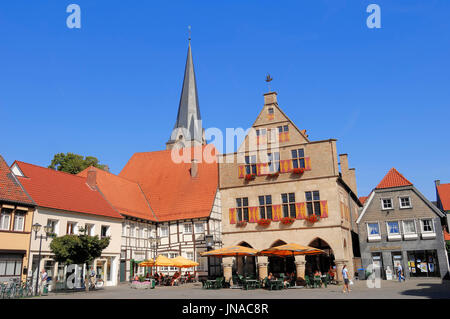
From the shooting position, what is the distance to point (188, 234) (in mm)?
36250

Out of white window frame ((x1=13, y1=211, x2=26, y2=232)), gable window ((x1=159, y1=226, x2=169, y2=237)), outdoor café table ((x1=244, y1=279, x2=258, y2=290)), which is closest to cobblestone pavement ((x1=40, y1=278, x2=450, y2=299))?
outdoor café table ((x1=244, y1=279, x2=258, y2=290))

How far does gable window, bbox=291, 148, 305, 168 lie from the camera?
2952cm

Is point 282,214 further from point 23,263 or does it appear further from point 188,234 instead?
point 23,263

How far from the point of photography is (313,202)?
28656 mm

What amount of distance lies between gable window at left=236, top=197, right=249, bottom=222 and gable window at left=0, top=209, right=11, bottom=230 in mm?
15665

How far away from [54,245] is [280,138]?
17324mm

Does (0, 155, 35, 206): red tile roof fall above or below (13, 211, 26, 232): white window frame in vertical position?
above

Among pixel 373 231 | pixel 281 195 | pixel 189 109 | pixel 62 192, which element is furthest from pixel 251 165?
pixel 189 109

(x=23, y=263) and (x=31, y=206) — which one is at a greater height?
(x=31, y=206)

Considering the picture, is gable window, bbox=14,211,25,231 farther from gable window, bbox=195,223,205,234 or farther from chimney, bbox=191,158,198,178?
chimney, bbox=191,158,198,178

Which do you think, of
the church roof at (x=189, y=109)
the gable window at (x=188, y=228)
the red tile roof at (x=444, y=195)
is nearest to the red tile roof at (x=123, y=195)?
the gable window at (x=188, y=228)

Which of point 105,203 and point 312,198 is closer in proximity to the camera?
point 312,198

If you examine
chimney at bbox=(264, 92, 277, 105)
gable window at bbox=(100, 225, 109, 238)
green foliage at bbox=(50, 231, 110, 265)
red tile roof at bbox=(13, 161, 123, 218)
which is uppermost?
chimney at bbox=(264, 92, 277, 105)
